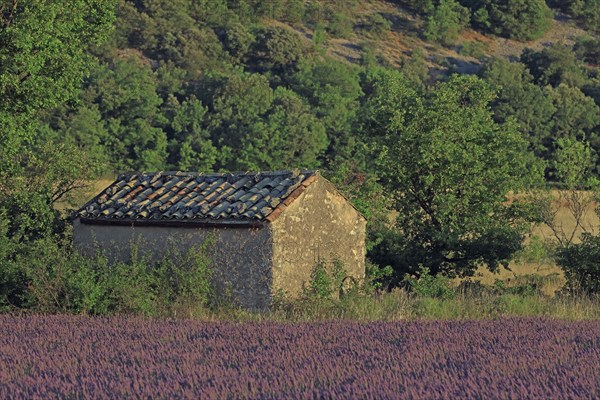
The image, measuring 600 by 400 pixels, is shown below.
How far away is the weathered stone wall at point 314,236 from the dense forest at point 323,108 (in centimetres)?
372

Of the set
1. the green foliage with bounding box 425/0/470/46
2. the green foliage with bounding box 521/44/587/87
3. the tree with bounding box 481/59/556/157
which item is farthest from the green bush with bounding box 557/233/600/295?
the green foliage with bounding box 425/0/470/46

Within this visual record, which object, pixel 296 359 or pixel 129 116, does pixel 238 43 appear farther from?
pixel 296 359

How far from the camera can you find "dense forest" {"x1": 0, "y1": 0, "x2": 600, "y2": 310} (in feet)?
78.7

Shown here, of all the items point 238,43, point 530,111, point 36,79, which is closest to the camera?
point 36,79

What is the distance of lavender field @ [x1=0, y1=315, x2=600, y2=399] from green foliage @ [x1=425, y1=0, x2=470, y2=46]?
93.5 meters

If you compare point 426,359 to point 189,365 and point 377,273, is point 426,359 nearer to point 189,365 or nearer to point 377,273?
point 189,365

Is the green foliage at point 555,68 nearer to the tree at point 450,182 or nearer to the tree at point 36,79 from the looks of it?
the tree at point 450,182

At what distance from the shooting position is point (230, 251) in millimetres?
20281

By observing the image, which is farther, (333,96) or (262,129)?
(333,96)

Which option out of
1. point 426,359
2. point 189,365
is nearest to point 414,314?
point 426,359

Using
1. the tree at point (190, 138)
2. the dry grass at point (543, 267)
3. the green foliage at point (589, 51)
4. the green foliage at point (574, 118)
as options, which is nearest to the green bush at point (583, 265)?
the dry grass at point (543, 267)

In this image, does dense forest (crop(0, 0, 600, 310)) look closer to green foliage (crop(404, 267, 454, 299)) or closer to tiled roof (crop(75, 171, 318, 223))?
tiled roof (crop(75, 171, 318, 223))

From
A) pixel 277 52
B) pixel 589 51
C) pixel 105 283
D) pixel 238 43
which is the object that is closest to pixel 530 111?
pixel 277 52

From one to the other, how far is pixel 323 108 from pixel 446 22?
43.8 m
